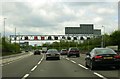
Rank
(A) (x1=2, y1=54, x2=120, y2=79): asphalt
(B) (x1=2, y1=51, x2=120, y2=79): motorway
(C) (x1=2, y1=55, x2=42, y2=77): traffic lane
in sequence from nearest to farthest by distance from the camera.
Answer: (B) (x1=2, y1=51, x2=120, y2=79): motorway → (A) (x1=2, y1=54, x2=120, y2=79): asphalt → (C) (x1=2, y1=55, x2=42, y2=77): traffic lane

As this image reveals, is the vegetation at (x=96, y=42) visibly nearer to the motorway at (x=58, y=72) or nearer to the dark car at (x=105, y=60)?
the motorway at (x=58, y=72)

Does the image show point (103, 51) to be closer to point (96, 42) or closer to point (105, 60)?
point (105, 60)

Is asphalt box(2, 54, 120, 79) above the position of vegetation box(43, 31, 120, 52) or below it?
below

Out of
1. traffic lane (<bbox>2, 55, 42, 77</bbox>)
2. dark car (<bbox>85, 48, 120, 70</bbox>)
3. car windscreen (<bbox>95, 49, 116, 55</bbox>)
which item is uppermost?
car windscreen (<bbox>95, 49, 116, 55</bbox>)

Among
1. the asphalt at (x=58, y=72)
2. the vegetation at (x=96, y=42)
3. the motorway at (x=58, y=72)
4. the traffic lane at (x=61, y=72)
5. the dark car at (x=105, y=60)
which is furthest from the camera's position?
the vegetation at (x=96, y=42)

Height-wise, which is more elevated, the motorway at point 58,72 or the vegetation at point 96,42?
the vegetation at point 96,42

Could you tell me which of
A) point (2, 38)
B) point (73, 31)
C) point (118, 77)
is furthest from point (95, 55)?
point (2, 38)

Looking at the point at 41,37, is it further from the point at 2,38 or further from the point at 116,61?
the point at 116,61

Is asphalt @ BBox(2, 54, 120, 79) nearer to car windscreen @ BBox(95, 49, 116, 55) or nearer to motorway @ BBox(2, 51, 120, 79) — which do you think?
motorway @ BBox(2, 51, 120, 79)

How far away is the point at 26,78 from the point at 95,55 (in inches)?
264

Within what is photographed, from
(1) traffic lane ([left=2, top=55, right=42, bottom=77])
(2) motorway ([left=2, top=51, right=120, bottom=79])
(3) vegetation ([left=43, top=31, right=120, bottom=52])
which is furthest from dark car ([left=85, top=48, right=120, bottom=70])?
(3) vegetation ([left=43, top=31, right=120, bottom=52])

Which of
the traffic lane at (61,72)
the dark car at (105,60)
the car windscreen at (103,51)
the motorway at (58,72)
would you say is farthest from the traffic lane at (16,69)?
the car windscreen at (103,51)

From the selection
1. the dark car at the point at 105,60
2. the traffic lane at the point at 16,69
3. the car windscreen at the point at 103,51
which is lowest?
the traffic lane at the point at 16,69

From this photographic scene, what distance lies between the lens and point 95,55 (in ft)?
72.6
